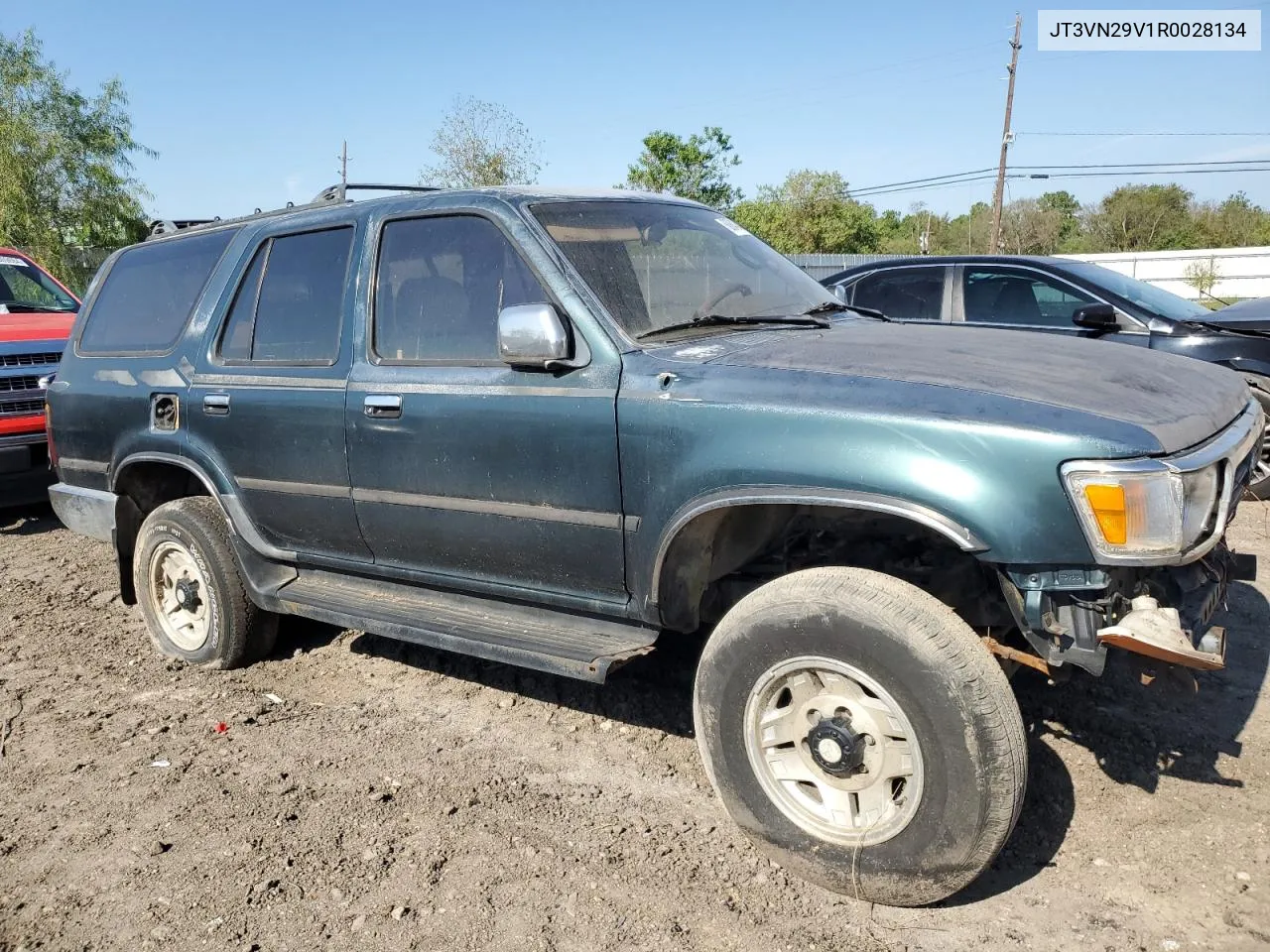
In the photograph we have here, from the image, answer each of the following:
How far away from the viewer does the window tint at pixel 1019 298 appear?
21.9 feet

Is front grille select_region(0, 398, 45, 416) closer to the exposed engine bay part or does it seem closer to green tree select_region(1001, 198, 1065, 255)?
the exposed engine bay part

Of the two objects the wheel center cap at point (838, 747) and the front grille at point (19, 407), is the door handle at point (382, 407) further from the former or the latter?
the front grille at point (19, 407)

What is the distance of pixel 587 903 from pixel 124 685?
112 inches

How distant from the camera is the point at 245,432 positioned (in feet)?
13.1

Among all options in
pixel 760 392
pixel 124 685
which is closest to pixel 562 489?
pixel 760 392

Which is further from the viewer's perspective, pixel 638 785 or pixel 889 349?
pixel 638 785

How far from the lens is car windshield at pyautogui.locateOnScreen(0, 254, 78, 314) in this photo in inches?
330

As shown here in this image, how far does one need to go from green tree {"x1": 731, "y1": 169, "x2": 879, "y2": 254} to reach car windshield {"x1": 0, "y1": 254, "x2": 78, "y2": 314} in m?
36.6

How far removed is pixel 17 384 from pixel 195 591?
4101 millimetres

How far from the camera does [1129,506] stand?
89.7 inches

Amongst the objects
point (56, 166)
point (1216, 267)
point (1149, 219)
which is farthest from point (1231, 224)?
point (56, 166)

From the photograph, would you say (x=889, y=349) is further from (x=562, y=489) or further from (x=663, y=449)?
(x=562, y=489)

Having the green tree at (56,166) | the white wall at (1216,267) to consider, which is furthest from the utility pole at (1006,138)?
the green tree at (56,166)

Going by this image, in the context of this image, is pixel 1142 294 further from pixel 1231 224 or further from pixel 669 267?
pixel 1231 224
